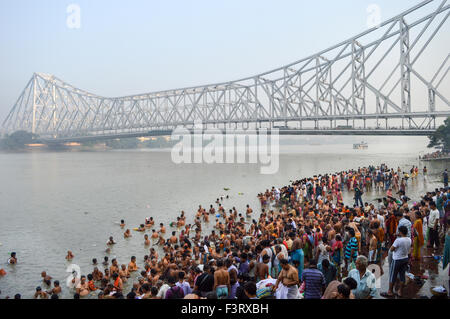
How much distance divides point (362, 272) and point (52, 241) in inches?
652

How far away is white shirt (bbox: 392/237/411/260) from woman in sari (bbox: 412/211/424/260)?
2014 millimetres

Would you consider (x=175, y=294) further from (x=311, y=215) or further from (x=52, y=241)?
(x=52, y=241)

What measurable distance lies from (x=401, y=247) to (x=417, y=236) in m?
2.34

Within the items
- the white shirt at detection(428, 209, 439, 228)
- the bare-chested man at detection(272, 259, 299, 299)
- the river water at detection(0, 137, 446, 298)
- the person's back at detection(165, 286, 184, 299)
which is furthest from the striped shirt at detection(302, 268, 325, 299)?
the river water at detection(0, 137, 446, 298)

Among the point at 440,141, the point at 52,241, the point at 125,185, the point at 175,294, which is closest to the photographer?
the point at 175,294

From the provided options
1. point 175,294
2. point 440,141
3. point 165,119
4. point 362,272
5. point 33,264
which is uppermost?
point 165,119

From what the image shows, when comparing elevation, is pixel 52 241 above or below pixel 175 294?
below

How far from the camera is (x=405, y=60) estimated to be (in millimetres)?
56969

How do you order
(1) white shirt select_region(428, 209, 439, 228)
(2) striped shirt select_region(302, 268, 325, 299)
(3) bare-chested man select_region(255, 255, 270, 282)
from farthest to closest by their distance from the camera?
1. (1) white shirt select_region(428, 209, 439, 228)
2. (3) bare-chested man select_region(255, 255, 270, 282)
3. (2) striped shirt select_region(302, 268, 325, 299)

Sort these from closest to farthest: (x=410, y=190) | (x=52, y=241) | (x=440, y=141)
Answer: (x=52, y=241) → (x=410, y=190) → (x=440, y=141)

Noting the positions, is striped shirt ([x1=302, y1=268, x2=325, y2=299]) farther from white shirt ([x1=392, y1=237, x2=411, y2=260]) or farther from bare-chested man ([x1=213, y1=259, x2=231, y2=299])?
white shirt ([x1=392, y1=237, x2=411, y2=260])

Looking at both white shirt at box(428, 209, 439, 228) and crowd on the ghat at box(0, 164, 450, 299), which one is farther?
white shirt at box(428, 209, 439, 228)

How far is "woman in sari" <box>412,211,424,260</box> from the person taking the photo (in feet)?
28.6
